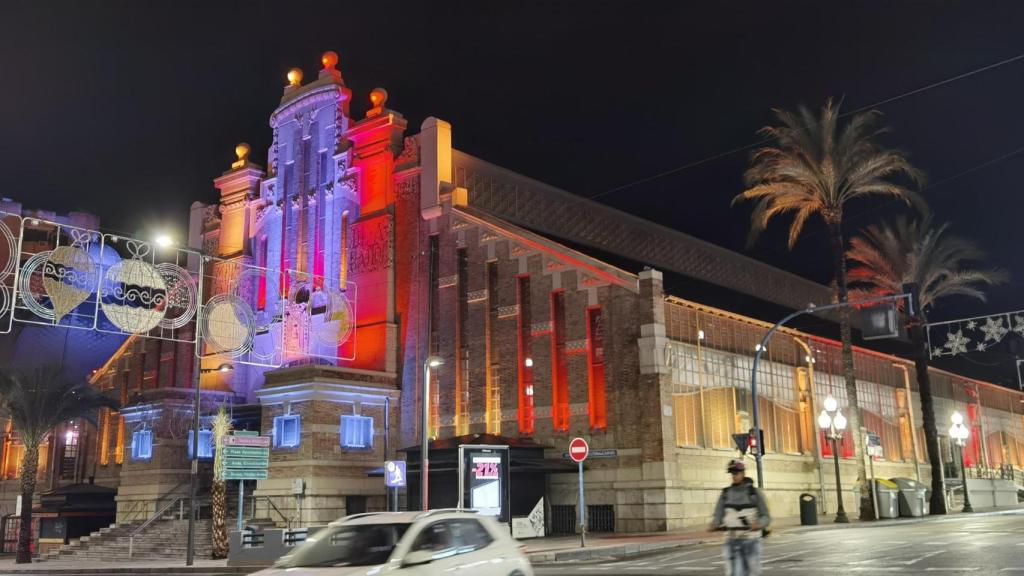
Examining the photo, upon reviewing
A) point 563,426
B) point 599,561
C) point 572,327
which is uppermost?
point 572,327

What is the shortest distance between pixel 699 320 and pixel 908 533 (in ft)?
40.0

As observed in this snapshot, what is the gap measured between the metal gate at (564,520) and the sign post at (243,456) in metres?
11.9

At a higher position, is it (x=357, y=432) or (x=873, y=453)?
(x=357, y=432)

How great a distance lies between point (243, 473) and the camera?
2973cm

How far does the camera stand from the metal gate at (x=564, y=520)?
35.9 m

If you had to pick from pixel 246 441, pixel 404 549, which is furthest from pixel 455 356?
pixel 404 549

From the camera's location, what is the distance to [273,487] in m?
37.4

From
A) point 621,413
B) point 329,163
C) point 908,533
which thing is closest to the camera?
point 908,533

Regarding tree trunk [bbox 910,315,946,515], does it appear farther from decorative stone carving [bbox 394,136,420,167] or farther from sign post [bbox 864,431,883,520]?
decorative stone carving [bbox 394,136,420,167]

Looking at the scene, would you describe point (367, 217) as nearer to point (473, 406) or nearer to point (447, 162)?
point (447, 162)

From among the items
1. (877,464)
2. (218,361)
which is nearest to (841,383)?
(877,464)

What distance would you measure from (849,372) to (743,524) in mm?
30888

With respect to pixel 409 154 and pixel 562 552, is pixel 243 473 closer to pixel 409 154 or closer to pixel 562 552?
pixel 562 552

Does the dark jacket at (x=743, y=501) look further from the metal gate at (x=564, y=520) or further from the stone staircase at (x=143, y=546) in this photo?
the stone staircase at (x=143, y=546)
